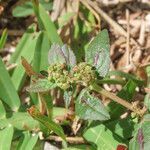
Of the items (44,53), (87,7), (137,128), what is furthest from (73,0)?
(137,128)

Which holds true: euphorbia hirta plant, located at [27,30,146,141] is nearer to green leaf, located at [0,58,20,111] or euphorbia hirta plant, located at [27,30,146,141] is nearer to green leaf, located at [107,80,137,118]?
green leaf, located at [107,80,137,118]

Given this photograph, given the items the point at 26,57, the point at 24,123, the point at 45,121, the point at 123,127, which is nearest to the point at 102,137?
the point at 123,127

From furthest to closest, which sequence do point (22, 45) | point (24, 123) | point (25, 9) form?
1. point (25, 9)
2. point (22, 45)
3. point (24, 123)

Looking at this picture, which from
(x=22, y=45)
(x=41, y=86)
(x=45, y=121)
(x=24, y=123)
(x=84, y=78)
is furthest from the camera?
(x=22, y=45)

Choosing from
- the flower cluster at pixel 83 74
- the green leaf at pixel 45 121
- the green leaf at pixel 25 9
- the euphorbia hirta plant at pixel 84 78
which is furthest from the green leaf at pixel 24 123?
the green leaf at pixel 25 9

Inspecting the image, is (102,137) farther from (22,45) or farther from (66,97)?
(22,45)

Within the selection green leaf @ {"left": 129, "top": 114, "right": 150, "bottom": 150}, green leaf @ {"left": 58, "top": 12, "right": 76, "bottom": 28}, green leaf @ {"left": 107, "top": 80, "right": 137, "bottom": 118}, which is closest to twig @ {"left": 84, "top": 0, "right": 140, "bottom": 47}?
green leaf @ {"left": 58, "top": 12, "right": 76, "bottom": 28}

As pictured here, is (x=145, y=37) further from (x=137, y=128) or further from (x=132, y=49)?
(x=137, y=128)
